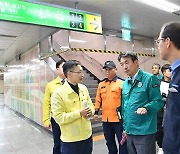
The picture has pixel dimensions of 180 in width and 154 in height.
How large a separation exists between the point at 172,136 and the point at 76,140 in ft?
3.09

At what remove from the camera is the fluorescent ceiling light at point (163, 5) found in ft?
13.4

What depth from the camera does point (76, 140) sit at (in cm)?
175

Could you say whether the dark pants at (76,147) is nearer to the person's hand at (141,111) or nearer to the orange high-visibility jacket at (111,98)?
the person's hand at (141,111)

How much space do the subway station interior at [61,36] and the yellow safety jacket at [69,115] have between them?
1.77m

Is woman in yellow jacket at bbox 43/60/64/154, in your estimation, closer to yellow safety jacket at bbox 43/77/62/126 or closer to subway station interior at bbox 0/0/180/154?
yellow safety jacket at bbox 43/77/62/126

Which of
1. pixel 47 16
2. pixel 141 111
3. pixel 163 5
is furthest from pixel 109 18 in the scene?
pixel 141 111

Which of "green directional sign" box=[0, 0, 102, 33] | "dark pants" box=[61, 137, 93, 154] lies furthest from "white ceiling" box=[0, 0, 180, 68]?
"dark pants" box=[61, 137, 93, 154]

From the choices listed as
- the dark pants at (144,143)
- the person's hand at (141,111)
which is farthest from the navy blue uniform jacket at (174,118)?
the dark pants at (144,143)

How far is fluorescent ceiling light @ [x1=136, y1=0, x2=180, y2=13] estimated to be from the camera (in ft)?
13.4

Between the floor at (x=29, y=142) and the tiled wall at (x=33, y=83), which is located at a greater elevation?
the tiled wall at (x=33, y=83)

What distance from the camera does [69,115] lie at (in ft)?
5.57

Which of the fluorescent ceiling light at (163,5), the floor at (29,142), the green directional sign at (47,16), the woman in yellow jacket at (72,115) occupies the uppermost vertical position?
the fluorescent ceiling light at (163,5)

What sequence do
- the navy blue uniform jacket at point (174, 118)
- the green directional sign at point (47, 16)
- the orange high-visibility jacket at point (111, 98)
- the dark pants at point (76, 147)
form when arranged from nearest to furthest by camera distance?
1. the navy blue uniform jacket at point (174, 118)
2. the dark pants at point (76, 147)
3. the orange high-visibility jacket at point (111, 98)
4. the green directional sign at point (47, 16)

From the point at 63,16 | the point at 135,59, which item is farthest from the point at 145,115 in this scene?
the point at 63,16
